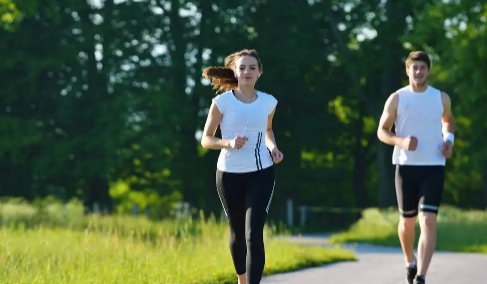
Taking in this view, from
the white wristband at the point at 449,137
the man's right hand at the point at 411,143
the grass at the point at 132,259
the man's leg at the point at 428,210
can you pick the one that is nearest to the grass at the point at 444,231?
the grass at the point at 132,259

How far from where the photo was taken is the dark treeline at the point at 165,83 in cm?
4469

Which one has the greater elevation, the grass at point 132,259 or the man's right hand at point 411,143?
the man's right hand at point 411,143

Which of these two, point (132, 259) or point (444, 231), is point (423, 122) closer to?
point (132, 259)

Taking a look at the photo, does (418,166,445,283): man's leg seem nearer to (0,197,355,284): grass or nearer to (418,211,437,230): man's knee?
(418,211,437,230): man's knee

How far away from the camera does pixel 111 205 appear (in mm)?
48219

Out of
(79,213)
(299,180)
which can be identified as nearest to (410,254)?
(79,213)

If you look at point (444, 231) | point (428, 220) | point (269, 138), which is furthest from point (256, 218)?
point (444, 231)

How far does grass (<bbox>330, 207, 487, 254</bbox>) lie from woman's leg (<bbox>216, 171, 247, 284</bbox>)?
14.6 m

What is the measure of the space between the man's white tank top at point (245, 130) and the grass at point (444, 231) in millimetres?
14849

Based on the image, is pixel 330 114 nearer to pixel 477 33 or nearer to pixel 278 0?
pixel 278 0

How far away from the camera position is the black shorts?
34.8 feet

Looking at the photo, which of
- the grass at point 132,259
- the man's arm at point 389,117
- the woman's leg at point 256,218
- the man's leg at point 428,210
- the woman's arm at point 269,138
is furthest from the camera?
the grass at point 132,259

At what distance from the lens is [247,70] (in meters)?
9.66

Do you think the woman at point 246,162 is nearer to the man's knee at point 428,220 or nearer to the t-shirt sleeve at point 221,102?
the t-shirt sleeve at point 221,102
